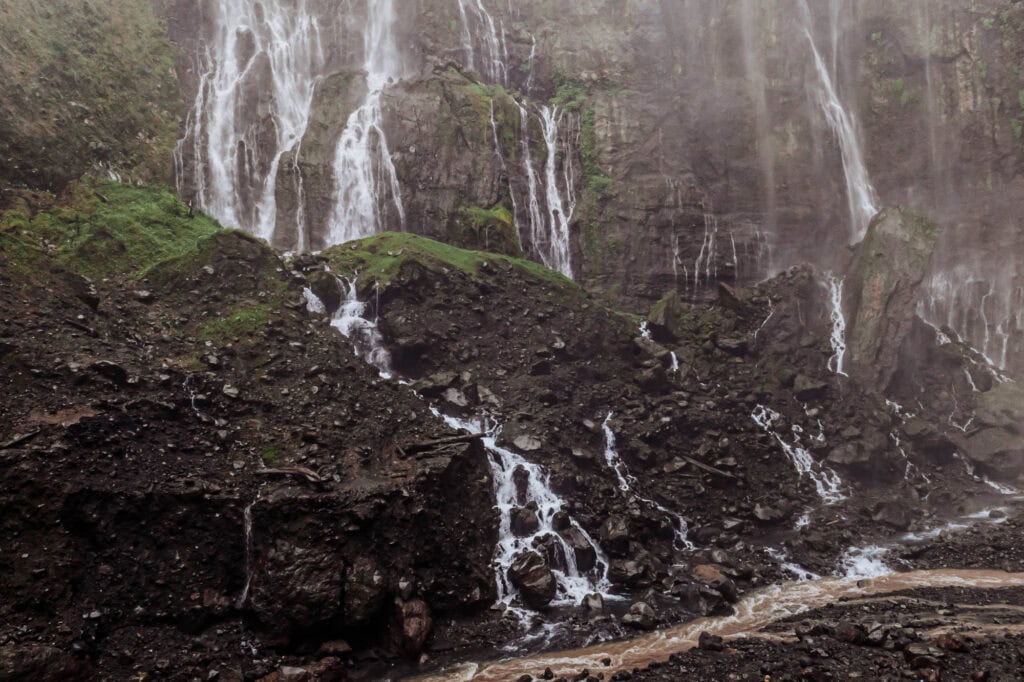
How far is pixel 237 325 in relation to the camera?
682 inches

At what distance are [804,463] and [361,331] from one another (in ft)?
54.2

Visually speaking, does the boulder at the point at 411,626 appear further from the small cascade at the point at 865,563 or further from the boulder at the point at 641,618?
the small cascade at the point at 865,563

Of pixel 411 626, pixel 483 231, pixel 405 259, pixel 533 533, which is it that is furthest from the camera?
pixel 483 231

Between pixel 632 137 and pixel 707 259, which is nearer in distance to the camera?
pixel 707 259

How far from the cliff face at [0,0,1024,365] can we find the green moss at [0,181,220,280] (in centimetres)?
417

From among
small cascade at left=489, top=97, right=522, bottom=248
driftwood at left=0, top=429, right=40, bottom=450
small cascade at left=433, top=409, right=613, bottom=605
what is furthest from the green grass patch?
small cascade at left=489, top=97, right=522, bottom=248

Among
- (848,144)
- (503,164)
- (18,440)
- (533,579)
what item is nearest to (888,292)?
(848,144)

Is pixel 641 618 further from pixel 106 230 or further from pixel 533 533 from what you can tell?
pixel 106 230

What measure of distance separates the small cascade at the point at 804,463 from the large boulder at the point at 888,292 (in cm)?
507

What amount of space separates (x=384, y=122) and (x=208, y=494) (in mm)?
21756

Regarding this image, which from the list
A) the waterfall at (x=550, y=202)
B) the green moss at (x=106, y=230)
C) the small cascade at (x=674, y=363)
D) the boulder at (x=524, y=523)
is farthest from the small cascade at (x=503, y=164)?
the boulder at (x=524, y=523)

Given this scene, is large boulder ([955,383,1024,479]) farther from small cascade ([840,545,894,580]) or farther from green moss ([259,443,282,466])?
green moss ([259,443,282,466])

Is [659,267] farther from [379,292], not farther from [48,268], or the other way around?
[48,268]

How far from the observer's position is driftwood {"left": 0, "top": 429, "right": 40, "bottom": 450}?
1115 cm
